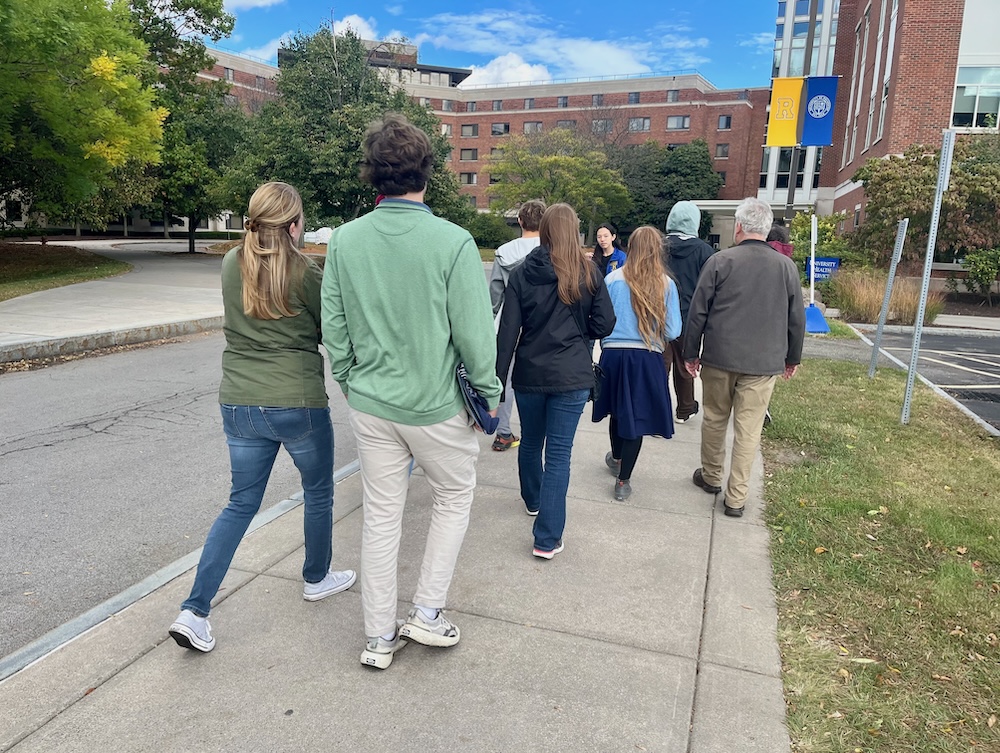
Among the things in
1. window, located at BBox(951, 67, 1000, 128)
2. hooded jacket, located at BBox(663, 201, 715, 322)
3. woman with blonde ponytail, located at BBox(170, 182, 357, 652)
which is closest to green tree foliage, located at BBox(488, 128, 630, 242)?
window, located at BBox(951, 67, 1000, 128)

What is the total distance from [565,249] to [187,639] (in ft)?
7.98

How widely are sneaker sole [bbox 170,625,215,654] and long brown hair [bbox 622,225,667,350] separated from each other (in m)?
3.02

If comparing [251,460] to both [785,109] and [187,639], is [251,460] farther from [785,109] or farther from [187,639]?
[785,109]

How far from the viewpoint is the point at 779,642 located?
3135 mm

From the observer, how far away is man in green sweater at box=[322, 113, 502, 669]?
2.57 meters

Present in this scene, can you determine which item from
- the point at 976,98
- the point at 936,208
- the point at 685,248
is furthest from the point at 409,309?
the point at 976,98

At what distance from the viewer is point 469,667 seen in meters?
2.90

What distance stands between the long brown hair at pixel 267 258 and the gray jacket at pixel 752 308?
2.79 meters

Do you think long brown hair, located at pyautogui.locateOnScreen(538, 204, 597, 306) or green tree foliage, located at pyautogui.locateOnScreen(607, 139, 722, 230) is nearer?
long brown hair, located at pyautogui.locateOnScreen(538, 204, 597, 306)

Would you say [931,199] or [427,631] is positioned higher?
[931,199]

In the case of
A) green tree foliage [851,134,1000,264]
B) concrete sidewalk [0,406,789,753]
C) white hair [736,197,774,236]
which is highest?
green tree foliage [851,134,1000,264]

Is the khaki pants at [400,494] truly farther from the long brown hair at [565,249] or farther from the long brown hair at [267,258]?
the long brown hair at [565,249]

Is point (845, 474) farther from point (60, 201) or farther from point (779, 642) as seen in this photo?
point (60, 201)

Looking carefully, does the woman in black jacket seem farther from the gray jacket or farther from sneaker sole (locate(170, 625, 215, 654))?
sneaker sole (locate(170, 625, 215, 654))
